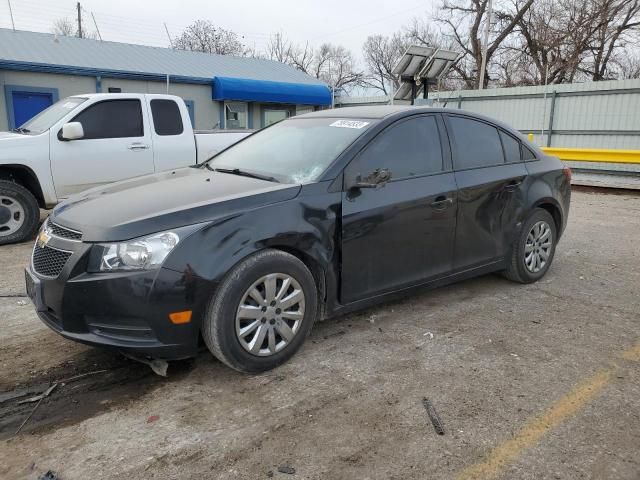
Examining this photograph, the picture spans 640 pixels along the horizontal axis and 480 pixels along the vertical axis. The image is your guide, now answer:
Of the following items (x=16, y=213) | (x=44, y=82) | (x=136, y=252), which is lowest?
(x=16, y=213)

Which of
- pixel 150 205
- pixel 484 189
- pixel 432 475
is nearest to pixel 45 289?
pixel 150 205

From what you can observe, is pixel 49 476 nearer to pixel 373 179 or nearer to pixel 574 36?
pixel 373 179

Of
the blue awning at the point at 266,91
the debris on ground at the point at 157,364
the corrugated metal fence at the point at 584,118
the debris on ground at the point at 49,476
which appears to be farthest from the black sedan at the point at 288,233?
the blue awning at the point at 266,91

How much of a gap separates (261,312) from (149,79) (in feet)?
55.1

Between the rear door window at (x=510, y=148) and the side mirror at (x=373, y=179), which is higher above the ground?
the rear door window at (x=510, y=148)

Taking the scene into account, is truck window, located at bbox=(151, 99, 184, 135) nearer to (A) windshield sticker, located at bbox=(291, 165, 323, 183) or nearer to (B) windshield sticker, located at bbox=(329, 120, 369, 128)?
(B) windshield sticker, located at bbox=(329, 120, 369, 128)

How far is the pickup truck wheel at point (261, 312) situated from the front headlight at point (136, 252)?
1.24 ft

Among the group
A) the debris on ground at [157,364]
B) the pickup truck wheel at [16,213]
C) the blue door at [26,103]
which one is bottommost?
the debris on ground at [157,364]

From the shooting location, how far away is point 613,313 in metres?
4.46

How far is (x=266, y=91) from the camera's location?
1953 centimetres

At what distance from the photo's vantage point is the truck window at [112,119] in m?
7.21

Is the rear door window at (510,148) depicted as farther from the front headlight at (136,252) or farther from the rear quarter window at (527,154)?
the front headlight at (136,252)

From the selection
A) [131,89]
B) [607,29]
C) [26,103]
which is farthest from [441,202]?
[607,29]

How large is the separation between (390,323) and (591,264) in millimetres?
3084
